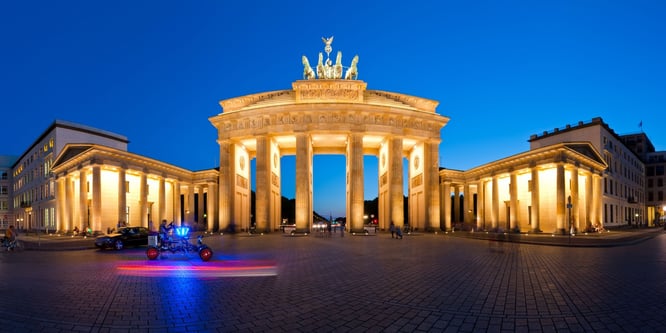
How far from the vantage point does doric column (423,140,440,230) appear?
42.7 meters

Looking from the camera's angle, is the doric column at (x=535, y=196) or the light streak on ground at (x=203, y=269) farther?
the doric column at (x=535, y=196)

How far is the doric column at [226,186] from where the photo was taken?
140ft

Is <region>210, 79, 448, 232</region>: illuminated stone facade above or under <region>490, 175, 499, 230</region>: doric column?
above

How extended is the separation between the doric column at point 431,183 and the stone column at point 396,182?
4607 millimetres

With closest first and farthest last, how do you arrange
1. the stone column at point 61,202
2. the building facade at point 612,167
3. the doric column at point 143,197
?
1. the doric column at point 143,197
2. the stone column at point 61,202
3. the building facade at point 612,167

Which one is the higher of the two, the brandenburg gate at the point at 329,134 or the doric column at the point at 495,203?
the brandenburg gate at the point at 329,134

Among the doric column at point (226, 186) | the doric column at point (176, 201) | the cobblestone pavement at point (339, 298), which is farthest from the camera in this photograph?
the doric column at point (176, 201)

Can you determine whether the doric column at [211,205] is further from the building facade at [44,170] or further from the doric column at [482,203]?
the doric column at [482,203]

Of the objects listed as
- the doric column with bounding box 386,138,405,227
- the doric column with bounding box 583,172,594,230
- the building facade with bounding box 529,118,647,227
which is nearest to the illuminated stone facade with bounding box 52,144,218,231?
the doric column with bounding box 386,138,405,227

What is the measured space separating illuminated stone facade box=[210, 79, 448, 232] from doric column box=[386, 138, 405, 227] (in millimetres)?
112

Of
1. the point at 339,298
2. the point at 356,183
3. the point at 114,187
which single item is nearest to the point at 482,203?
the point at 356,183

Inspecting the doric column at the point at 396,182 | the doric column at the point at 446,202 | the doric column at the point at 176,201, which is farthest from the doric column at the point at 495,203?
the doric column at the point at 176,201

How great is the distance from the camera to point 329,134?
42188 millimetres

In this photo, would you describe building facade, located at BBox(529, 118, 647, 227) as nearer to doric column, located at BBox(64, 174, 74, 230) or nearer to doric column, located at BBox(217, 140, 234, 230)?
doric column, located at BBox(217, 140, 234, 230)
